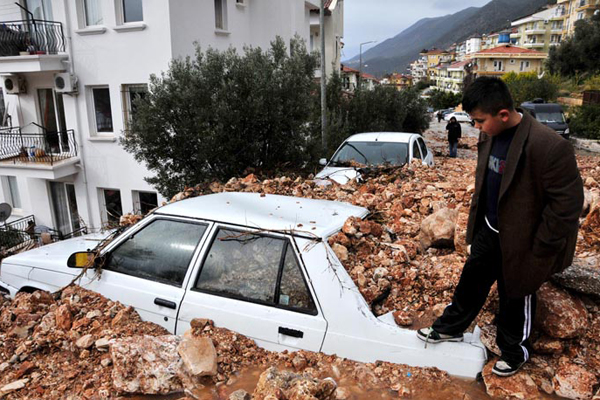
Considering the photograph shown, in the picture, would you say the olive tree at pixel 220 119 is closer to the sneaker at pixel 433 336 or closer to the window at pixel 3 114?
the sneaker at pixel 433 336

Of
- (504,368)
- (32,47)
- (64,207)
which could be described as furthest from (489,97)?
(64,207)

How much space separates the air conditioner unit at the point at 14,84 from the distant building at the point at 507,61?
81.8 metres

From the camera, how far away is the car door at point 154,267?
11.1 feet

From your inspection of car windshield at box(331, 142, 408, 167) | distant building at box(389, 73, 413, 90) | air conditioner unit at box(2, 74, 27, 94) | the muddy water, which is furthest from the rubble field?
distant building at box(389, 73, 413, 90)

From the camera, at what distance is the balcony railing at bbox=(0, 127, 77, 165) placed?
1366cm

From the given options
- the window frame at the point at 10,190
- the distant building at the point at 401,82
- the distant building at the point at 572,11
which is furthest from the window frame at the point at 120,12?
the distant building at the point at 572,11

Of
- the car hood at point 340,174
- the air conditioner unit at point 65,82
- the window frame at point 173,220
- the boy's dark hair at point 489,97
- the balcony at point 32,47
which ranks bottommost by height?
the car hood at point 340,174

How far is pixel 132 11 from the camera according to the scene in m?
12.3

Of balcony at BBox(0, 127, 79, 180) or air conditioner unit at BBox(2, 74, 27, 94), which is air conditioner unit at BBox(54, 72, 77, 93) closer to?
balcony at BBox(0, 127, 79, 180)

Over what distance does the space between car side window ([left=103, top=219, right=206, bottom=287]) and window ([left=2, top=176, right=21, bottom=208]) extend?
14482 mm

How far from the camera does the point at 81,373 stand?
3.24m

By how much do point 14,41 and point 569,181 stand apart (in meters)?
15.0

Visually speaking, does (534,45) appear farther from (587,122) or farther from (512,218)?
(512,218)

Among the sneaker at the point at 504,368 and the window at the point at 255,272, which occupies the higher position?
the window at the point at 255,272
